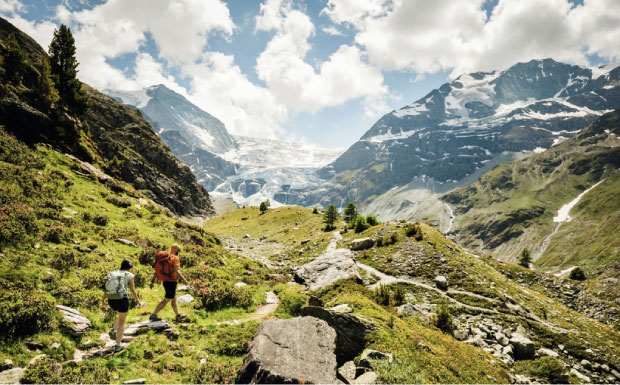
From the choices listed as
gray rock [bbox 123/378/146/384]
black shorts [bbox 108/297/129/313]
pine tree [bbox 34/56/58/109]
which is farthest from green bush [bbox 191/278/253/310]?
pine tree [bbox 34/56/58/109]

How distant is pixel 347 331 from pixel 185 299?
10.8 meters

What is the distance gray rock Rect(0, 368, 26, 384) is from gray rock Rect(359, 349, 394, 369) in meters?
12.4

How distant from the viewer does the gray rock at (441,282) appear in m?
29.0

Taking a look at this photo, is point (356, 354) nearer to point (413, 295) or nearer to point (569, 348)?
point (413, 295)

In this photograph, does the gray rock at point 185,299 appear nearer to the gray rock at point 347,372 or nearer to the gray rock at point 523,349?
the gray rock at point 347,372

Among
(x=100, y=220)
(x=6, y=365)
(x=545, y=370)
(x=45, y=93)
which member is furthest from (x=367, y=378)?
(x=45, y=93)

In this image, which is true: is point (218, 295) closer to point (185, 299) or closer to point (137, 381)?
point (185, 299)

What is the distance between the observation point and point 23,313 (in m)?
10.3

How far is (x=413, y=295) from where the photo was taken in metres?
28.2

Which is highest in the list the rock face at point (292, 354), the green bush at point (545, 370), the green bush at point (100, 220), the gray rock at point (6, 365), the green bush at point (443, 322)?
the green bush at point (100, 220)

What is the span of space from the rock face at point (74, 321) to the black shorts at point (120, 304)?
52.2 inches

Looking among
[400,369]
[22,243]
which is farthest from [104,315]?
[400,369]

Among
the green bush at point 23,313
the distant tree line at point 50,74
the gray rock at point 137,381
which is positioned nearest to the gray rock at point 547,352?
the gray rock at point 137,381

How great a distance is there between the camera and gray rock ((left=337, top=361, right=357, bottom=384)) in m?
11.5
